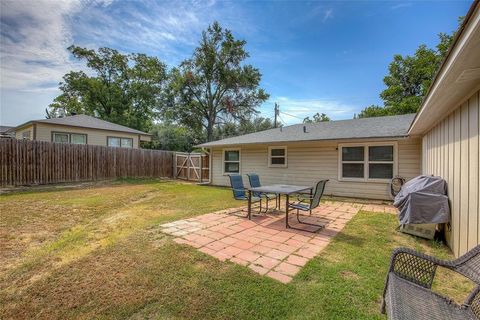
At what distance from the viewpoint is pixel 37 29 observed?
7.53m

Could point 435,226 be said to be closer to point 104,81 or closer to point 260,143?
point 260,143

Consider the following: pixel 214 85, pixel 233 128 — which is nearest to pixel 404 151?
pixel 214 85

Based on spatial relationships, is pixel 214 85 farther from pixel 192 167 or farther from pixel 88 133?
pixel 88 133

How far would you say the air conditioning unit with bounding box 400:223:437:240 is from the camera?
4.19 metres

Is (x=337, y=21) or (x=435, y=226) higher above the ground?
(x=337, y=21)

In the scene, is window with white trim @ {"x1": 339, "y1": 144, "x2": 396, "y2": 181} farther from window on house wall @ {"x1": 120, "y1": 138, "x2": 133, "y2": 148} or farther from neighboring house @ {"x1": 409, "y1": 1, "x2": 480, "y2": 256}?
window on house wall @ {"x1": 120, "y1": 138, "x2": 133, "y2": 148}

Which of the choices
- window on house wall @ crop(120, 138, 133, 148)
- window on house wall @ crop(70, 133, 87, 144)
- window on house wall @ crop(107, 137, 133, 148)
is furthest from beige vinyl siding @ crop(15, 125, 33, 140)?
window on house wall @ crop(120, 138, 133, 148)

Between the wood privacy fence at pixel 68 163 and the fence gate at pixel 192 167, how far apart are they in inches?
40.9

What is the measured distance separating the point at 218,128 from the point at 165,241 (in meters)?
25.5

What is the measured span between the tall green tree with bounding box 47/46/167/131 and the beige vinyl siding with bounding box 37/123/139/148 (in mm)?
10024

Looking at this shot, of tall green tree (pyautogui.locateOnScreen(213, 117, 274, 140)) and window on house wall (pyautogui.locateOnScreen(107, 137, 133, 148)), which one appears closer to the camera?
window on house wall (pyautogui.locateOnScreen(107, 137, 133, 148))

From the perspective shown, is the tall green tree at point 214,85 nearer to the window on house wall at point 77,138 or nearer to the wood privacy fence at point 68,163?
the wood privacy fence at point 68,163

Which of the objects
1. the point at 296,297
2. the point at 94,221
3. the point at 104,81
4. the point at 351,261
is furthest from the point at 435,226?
the point at 104,81

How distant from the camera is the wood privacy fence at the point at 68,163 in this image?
9727 millimetres
